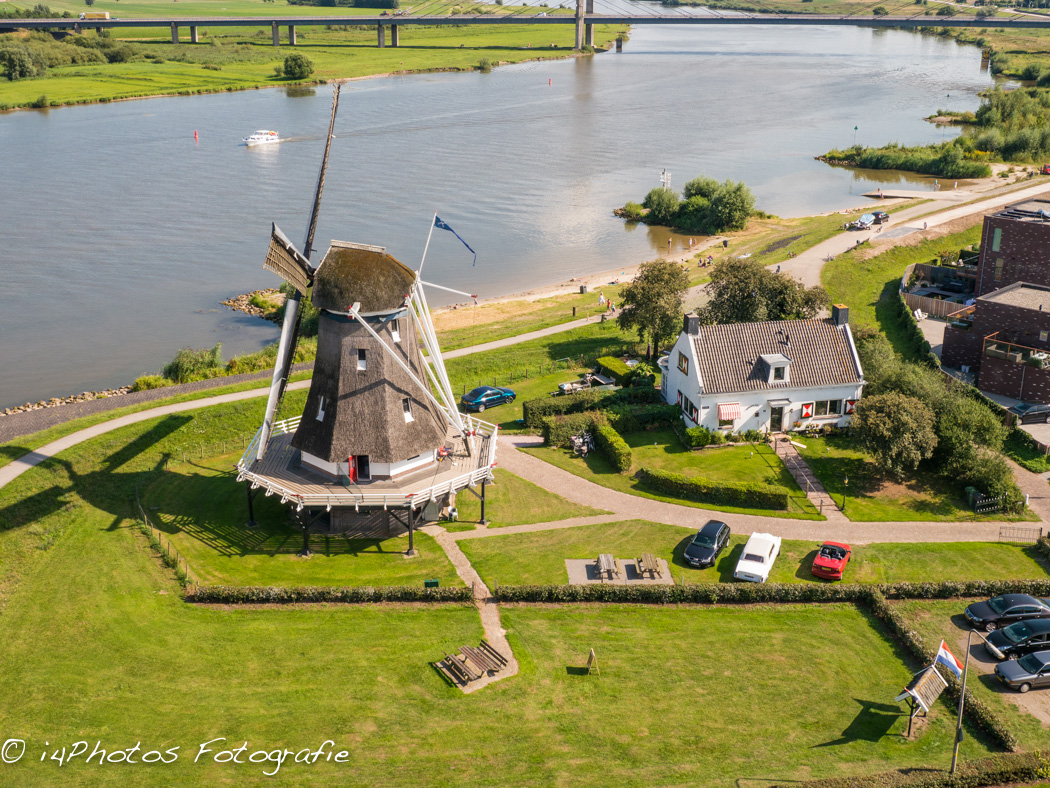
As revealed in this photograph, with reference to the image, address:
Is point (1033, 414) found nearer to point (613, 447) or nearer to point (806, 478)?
point (806, 478)

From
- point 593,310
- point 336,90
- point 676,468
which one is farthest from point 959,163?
point 336,90

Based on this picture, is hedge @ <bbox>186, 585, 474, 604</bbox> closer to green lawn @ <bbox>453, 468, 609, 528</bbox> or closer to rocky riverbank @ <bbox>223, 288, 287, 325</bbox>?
green lawn @ <bbox>453, 468, 609, 528</bbox>

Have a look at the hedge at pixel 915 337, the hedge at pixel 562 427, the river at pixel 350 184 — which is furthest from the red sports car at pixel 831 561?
the river at pixel 350 184

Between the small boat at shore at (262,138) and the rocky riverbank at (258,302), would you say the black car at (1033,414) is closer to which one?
the rocky riverbank at (258,302)

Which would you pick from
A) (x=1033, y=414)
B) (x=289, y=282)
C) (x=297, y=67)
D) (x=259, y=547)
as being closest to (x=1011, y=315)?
(x=1033, y=414)

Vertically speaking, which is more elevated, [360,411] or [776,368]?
[360,411]
